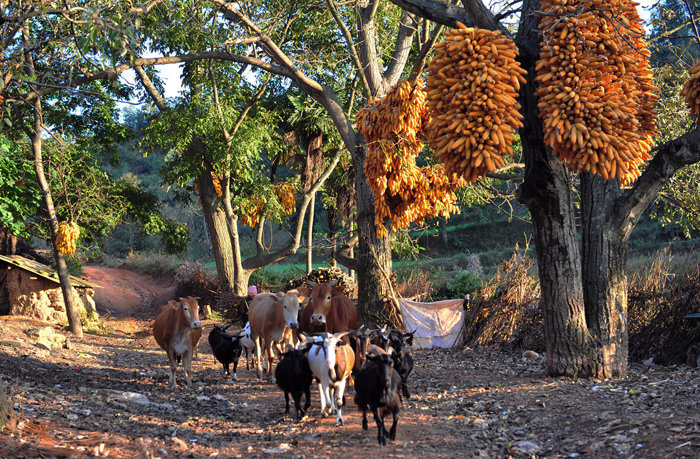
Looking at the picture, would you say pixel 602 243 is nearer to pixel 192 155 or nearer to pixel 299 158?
pixel 192 155

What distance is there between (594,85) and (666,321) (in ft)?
20.7

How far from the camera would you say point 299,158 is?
2302cm

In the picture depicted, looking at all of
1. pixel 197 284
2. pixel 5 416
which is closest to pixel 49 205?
pixel 5 416

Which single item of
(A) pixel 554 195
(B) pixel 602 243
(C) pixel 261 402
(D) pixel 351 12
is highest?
(D) pixel 351 12

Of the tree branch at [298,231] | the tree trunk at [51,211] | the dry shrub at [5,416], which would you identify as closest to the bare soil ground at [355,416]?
the dry shrub at [5,416]

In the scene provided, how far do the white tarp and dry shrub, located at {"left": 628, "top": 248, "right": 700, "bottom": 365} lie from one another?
3728 mm

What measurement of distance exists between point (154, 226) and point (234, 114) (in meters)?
4.32

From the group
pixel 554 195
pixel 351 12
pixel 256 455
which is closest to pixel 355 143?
pixel 351 12

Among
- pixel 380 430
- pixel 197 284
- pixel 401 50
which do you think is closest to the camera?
pixel 380 430

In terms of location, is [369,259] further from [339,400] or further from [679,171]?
[679,171]

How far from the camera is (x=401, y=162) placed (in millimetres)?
11320

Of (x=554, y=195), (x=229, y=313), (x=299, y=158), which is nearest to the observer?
(x=554, y=195)

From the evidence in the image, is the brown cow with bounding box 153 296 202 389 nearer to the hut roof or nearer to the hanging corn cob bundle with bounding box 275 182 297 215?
the hut roof

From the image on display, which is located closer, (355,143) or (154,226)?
(355,143)
